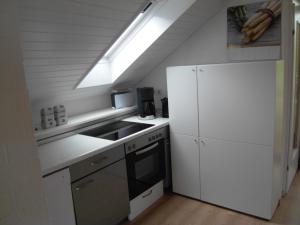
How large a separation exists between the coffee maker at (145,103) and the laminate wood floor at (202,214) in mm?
988

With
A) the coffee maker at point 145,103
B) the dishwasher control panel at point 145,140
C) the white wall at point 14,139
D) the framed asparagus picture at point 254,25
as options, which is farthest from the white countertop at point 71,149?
the framed asparagus picture at point 254,25

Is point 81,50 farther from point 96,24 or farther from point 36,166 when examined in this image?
point 36,166

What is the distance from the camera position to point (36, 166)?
769 mm

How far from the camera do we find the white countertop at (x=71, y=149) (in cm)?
176

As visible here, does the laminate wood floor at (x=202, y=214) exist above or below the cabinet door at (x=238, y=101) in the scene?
below

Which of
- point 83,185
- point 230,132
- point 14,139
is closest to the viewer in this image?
point 14,139

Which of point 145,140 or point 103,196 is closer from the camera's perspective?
point 103,196

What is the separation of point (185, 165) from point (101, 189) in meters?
1.01

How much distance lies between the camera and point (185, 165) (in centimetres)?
271

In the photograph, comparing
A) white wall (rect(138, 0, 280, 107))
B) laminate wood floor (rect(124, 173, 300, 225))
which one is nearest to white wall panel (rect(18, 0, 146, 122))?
white wall (rect(138, 0, 280, 107))

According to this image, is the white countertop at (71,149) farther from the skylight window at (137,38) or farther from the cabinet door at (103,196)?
the skylight window at (137,38)

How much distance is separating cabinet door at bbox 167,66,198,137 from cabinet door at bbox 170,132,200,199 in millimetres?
99

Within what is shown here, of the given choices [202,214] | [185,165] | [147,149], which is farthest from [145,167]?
[202,214]

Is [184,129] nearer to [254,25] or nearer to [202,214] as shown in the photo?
[202,214]
